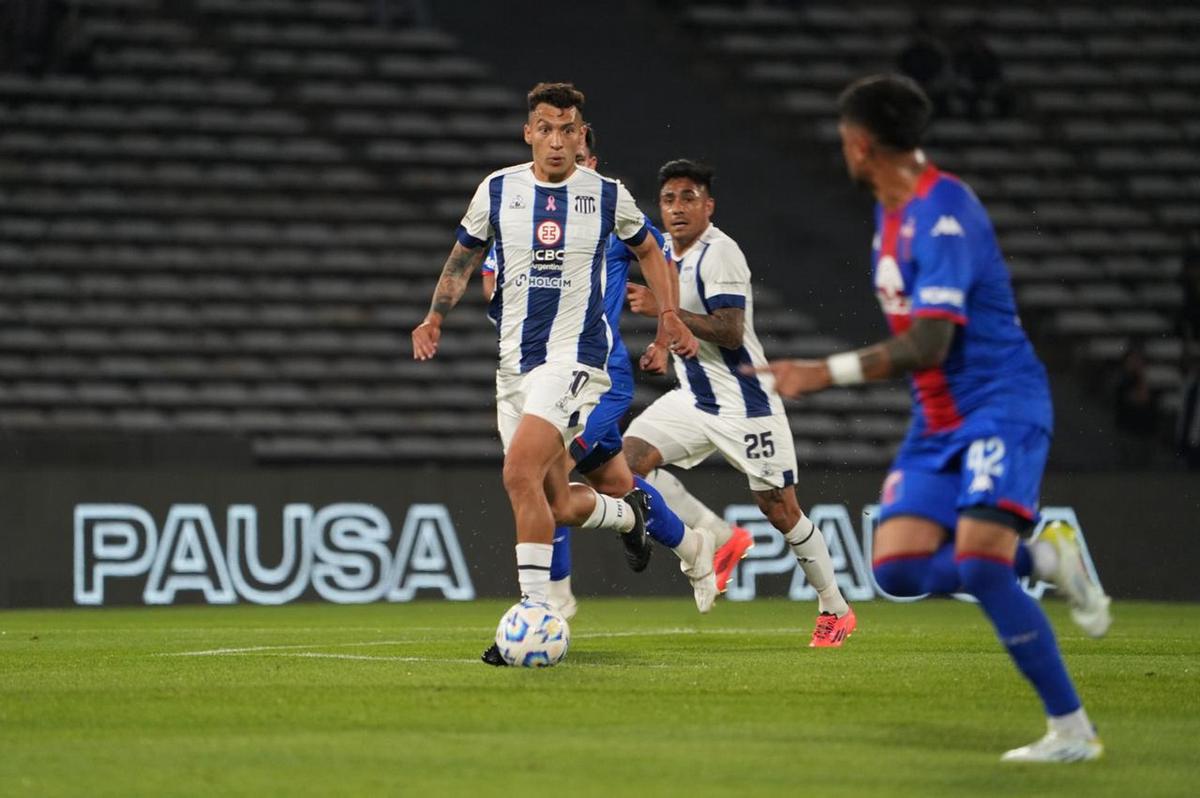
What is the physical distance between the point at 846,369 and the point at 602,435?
15.4 ft

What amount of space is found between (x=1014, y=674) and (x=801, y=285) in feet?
44.4

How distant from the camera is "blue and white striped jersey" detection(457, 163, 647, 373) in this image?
354 inches

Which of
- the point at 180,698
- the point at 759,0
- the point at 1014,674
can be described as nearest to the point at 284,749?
the point at 180,698

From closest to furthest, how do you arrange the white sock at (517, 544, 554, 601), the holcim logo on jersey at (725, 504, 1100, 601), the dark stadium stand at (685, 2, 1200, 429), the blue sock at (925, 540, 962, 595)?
the blue sock at (925, 540, 962, 595), the white sock at (517, 544, 554, 601), the holcim logo on jersey at (725, 504, 1100, 601), the dark stadium stand at (685, 2, 1200, 429)

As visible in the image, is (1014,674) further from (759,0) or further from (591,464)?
(759,0)

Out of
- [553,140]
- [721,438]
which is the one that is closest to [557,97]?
[553,140]

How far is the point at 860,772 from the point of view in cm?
539

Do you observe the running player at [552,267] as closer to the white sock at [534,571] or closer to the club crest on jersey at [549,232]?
the club crest on jersey at [549,232]

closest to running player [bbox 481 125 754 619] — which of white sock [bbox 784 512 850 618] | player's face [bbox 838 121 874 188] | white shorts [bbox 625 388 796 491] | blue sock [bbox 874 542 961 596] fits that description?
white shorts [bbox 625 388 796 491]

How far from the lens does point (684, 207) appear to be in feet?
34.8

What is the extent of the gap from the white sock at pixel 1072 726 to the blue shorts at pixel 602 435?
4704 mm

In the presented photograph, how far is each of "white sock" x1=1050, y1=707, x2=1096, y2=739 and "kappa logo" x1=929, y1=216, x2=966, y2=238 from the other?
1.42 m

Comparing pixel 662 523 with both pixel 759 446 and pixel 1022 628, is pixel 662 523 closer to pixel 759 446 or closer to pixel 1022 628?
pixel 759 446

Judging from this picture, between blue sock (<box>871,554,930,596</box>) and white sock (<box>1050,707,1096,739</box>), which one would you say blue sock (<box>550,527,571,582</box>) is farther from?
white sock (<box>1050,707,1096,739</box>)
